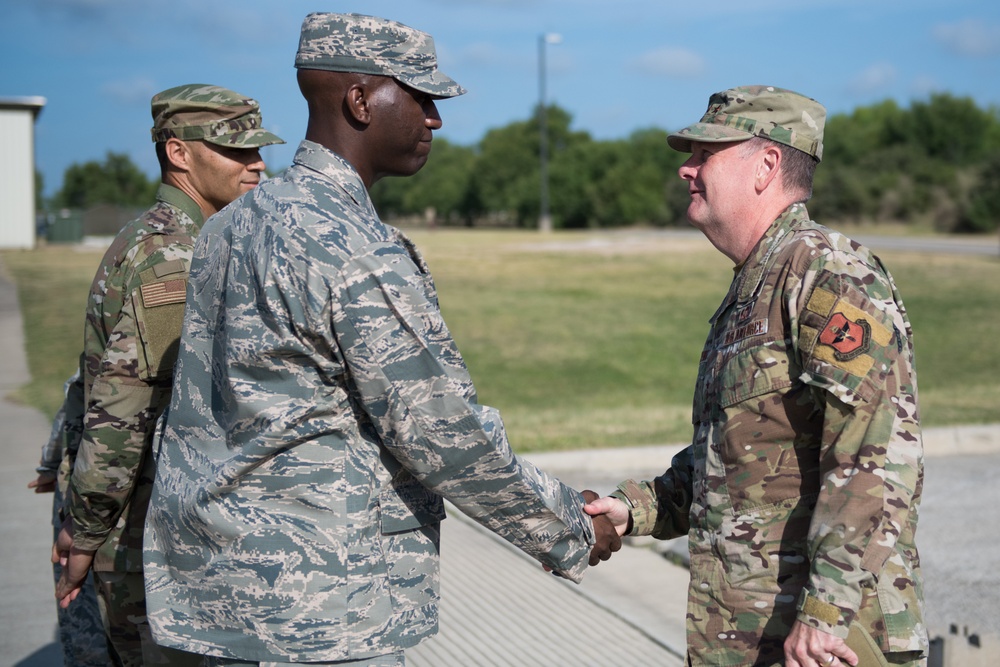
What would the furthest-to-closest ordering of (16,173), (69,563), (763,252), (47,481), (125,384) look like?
(16,173)
(47,481)
(69,563)
(125,384)
(763,252)

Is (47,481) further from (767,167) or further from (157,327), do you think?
(767,167)

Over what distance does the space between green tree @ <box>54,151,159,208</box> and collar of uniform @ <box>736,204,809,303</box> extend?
75.1 m

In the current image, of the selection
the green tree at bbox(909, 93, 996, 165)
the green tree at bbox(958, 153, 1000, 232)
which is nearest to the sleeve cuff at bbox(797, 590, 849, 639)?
the green tree at bbox(958, 153, 1000, 232)

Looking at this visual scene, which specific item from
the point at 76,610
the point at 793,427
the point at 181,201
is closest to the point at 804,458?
the point at 793,427

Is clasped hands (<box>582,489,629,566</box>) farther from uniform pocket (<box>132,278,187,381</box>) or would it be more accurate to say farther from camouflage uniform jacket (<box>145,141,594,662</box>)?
uniform pocket (<box>132,278,187,381</box>)

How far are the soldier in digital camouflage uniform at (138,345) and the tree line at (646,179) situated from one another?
168 ft

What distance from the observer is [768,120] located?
2.60 meters

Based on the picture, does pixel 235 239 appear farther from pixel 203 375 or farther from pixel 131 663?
pixel 131 663

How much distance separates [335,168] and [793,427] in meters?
1.18

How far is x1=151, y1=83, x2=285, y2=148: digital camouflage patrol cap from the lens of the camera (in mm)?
3445

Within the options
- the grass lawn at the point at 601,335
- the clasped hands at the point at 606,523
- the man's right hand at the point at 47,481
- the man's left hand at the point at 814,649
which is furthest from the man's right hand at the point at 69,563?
the grass lawn at the point at 601,335

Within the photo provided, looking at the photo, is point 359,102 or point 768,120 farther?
point 768,120

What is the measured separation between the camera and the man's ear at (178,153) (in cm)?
346

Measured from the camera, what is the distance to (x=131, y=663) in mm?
3223
